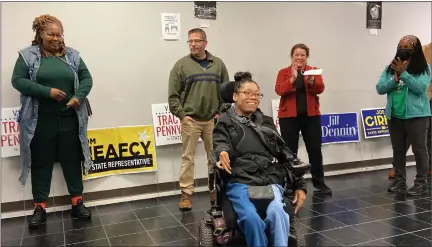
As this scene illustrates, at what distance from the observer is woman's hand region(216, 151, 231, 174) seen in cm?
216

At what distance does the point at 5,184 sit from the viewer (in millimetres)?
3486

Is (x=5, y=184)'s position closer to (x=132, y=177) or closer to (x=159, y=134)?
(x=132, y=177)

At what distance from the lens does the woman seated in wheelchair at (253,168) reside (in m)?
2.08

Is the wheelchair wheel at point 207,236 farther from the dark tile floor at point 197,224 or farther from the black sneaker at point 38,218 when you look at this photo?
the black sneaker at point 38,218

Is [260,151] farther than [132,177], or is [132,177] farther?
[132,177]

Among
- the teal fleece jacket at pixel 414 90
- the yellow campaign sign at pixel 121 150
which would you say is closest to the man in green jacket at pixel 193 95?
the yellow campaign sign at pixel 121 150

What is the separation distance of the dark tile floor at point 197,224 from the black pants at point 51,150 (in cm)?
34

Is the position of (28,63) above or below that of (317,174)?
above

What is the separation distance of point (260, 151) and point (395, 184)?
2.18 m

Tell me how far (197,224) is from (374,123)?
9.72ft

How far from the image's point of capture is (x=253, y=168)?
232 centimetres

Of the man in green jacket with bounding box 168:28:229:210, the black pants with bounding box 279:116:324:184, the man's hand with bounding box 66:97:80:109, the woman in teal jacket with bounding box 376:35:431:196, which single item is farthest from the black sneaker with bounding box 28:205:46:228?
the woman in teal jacket with bounding box 376:35:431:196

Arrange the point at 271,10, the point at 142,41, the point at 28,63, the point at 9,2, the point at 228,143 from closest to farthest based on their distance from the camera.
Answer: the point at 228,143 < the point at 28,63 < the point at 9,2 < the point at 142,41 < the point at 271,10

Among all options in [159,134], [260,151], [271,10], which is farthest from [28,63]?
[271,10]
